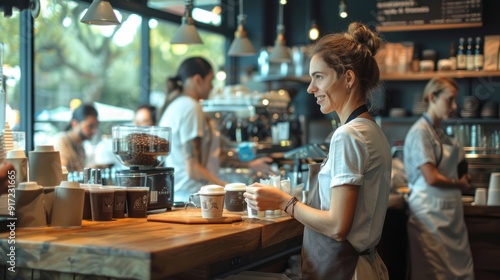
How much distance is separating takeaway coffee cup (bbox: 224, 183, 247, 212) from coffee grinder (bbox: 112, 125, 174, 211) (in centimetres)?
32

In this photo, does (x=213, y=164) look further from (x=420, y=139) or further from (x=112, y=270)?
(x=112, y=270)

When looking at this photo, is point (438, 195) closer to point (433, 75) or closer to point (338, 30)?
point (433, 75)

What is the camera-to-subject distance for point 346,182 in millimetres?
2672

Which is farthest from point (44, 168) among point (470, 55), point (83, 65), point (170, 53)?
point (170, 53)

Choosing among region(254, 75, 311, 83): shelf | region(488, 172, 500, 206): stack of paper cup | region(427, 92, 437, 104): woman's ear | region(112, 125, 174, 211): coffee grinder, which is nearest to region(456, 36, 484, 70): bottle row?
region(254, 75, 311, 83): shelf

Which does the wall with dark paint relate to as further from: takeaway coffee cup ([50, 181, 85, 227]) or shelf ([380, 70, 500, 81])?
takeaway coffee cup ([50, 181, 85, 227])

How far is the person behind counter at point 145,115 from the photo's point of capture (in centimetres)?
717

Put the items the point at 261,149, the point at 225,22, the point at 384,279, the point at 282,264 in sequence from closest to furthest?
the point at 384,279
the point at 282,264
the point at 261,149
the point at 225,22

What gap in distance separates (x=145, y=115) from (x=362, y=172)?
4.68 m

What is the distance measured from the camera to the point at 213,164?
509cm

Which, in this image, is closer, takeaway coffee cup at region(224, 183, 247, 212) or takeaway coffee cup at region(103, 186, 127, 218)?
takeaway coffee cup at region(103, 186, 127, 218)

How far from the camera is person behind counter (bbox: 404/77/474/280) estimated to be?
5.23 metres

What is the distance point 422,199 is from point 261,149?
1.48 metres

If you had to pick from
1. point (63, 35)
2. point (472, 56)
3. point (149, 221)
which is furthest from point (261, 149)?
point (63, 35)
